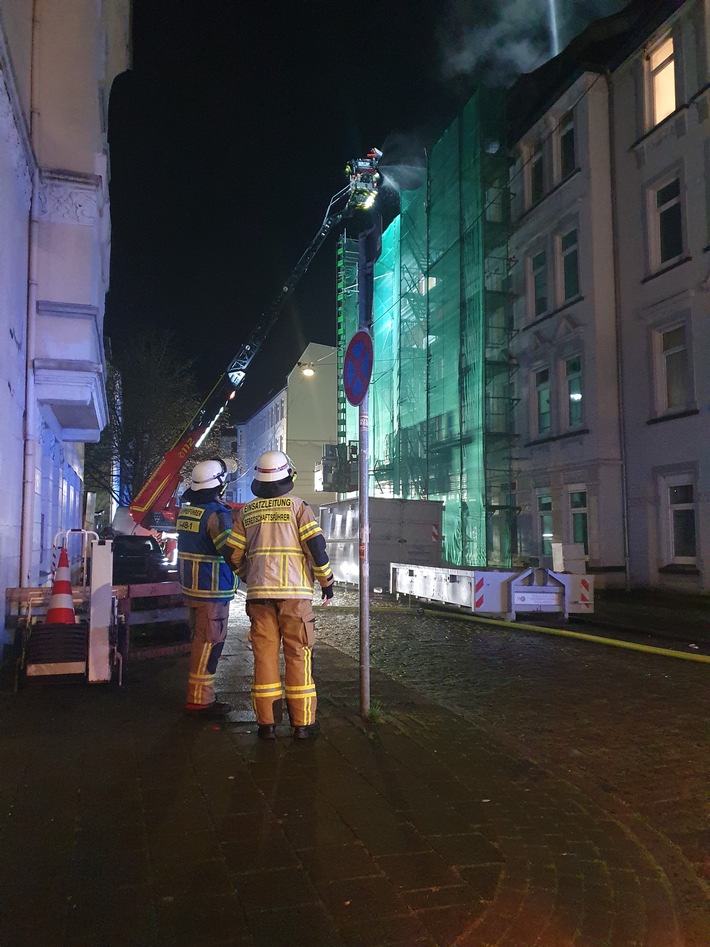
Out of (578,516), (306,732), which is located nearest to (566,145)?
(578,516)

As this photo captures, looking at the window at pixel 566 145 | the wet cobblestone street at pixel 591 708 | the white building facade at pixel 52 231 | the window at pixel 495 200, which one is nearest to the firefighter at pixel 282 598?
the wet cobblestone street at pixel 591 708

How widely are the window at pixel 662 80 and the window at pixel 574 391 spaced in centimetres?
605

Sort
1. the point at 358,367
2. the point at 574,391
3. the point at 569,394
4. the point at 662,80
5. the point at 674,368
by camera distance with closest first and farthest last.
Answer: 1. the point at 358,367
2. the point at 674,368
3. the point at 662,80
4. the point at 574,391
5. the point at 569,394

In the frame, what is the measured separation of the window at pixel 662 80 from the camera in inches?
654

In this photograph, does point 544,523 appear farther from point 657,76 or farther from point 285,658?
point 285,658

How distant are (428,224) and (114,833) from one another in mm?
24634

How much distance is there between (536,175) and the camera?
71.1ft


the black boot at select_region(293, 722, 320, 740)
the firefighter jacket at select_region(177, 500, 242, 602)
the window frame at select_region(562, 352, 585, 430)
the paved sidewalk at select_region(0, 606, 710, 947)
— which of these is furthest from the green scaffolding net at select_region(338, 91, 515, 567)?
the paved sidewalk at select_region(0, 606, 710, 947)

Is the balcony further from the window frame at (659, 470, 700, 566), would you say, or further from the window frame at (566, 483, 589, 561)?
the window frame at (566, 483, 589, 561)

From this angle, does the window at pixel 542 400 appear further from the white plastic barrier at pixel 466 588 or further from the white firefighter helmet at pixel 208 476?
the white firefighter helmet at pixel 208 476

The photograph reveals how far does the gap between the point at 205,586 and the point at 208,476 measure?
0.98m

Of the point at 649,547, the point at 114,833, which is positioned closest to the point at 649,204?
the point at 649,547

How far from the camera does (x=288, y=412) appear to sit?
4475 cm

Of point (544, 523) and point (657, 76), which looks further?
point (544, 523)
